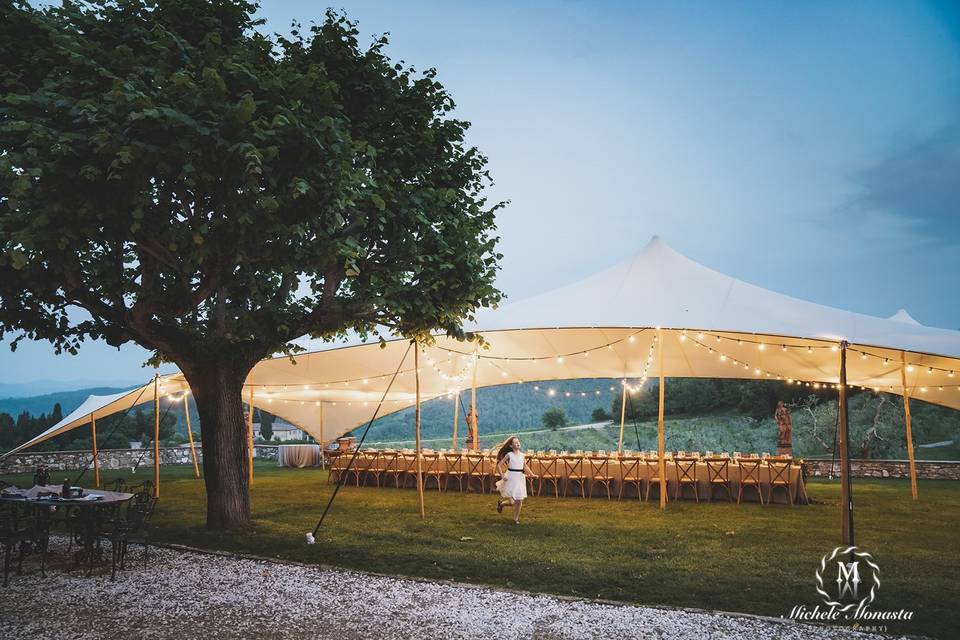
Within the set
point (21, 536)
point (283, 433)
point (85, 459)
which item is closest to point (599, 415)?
point (283, 433)

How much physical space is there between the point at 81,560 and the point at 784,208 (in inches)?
3635

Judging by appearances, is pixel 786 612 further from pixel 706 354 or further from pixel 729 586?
pixel 706 354

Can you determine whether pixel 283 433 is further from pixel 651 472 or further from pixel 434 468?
pixel 651 472

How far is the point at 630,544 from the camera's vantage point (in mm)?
7188

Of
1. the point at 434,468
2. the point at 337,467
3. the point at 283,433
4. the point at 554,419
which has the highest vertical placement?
the point at 434,468

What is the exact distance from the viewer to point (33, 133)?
4973mm

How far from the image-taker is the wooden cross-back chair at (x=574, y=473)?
11.7 meters

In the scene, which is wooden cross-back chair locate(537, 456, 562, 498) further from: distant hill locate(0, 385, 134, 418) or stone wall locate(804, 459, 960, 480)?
distant hill locate(0, 385, 134, 418)

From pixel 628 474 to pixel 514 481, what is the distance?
344cm

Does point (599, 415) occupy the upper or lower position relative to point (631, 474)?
lower

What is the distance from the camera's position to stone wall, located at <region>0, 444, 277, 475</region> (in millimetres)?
19094

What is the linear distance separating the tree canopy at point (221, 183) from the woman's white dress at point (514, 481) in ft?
7.21

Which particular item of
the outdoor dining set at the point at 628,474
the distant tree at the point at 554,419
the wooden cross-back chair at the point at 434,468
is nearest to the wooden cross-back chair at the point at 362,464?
the outdoor dining set at the point at 628,474

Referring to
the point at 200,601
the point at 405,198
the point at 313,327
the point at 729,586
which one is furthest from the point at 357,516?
the point at 729,586
